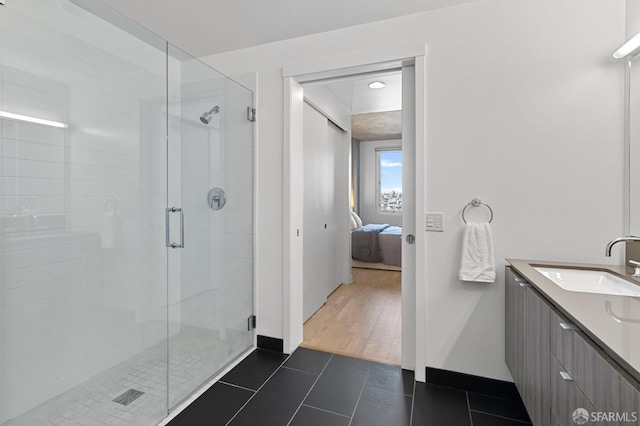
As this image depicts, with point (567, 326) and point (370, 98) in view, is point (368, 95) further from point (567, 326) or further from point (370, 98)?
point (567, 326)

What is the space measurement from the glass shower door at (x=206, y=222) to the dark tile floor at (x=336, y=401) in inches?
10.1

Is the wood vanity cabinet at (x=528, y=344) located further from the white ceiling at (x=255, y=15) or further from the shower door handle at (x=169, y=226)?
the shower door handle at (x=169, y=226)

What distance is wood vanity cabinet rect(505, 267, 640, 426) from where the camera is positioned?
771 millimetres

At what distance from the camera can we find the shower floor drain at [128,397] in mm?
1656

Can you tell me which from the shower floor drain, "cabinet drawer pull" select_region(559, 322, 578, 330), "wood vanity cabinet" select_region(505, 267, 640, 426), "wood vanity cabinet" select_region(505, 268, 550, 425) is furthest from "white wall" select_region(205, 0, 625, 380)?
the shower floor drain

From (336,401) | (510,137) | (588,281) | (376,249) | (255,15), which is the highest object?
(255,15)

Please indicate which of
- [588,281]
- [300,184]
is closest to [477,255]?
[588,281]

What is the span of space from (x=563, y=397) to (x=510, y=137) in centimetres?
137

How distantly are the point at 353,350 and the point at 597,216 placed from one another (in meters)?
1.82

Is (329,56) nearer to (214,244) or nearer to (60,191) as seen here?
(214,244)

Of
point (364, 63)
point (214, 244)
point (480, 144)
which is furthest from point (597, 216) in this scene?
point (214, 244)

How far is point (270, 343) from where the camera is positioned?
8.11 ft

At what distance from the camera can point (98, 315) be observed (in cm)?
171

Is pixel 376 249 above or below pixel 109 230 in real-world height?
below
